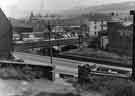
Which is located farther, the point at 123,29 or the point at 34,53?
the point at 34,53

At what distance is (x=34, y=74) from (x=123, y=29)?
92.5ft

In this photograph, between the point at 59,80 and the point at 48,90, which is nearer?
the point at 48,90

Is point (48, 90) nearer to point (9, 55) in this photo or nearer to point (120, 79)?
point (120, 79)

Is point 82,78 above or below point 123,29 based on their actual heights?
below

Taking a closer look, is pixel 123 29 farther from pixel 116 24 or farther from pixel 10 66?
pixel 10 66

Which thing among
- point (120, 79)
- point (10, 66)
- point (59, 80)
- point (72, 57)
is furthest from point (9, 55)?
point (72, 57)

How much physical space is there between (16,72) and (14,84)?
1.56 m

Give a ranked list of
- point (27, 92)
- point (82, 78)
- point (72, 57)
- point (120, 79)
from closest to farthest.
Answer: point (27, 92)
point (120, 79)
point (82, 78)
point (72, 57)

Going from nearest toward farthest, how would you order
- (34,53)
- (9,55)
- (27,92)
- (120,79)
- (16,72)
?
(27,92) < (120,79) < (16,72) < (9,55) < (34,53)

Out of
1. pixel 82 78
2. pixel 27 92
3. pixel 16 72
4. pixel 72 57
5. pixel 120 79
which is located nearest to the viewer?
pixel 27 92

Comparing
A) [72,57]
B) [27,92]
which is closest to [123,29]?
[72,57]

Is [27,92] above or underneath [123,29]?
underneath

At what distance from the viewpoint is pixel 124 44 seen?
37969 millimetres

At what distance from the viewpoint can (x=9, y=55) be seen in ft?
54.2
